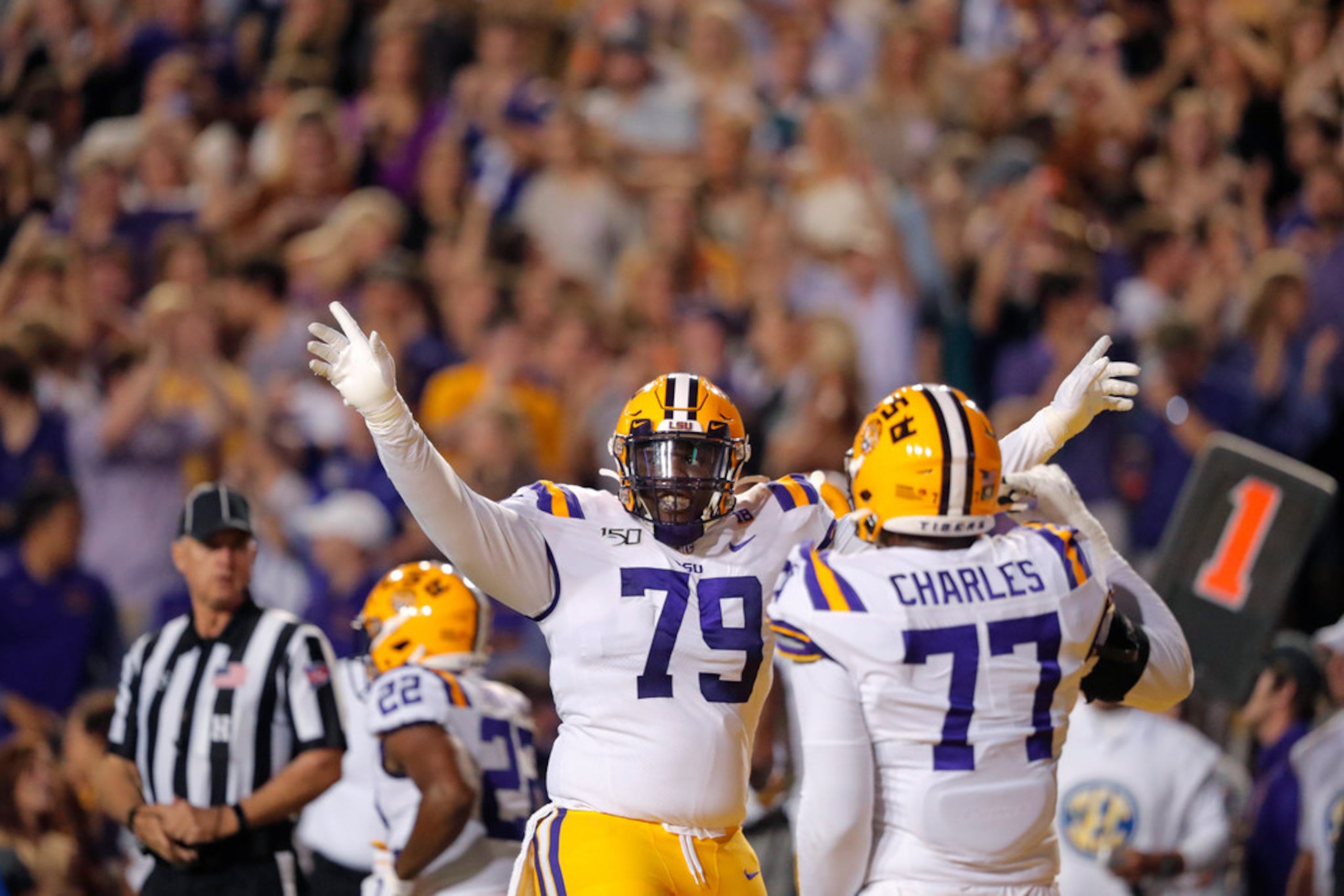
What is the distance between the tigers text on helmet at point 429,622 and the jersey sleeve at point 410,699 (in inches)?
6.3

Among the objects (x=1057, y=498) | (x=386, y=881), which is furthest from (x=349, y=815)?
(x=1057, y=498)

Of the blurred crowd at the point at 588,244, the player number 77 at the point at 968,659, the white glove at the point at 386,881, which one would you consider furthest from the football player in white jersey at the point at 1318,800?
the white glove at the point at 386,881

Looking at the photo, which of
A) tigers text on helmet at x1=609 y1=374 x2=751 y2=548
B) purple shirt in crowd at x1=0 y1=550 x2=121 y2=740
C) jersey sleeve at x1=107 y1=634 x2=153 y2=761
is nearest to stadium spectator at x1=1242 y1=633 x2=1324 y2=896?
tigers text on helmet at x1=609 y1=374 x2=751 y2=548

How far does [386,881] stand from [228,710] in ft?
2.55

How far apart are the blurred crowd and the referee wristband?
2385 millimetres

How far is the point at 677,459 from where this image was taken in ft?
14.3

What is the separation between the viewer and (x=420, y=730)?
5195mm

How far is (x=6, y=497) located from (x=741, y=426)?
565cm

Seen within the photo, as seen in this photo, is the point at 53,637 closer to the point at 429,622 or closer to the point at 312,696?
the point at 312,696

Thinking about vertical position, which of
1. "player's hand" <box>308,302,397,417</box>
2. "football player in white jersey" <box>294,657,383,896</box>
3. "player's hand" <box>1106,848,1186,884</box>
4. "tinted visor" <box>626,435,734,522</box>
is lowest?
"player's hand" <box>1106,848,1186,884</box>

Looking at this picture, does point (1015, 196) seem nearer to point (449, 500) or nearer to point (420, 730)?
point (420, 730)

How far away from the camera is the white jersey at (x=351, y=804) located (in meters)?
6.08

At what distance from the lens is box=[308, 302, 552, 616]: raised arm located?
4.00 metres

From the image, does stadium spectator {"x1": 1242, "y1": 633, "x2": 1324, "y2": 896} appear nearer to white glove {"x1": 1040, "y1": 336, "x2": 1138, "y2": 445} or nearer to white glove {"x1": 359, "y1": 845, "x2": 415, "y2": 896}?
white glove {"x1": 1040, "y1": 336, "x2": 1138, "y2": 445}
